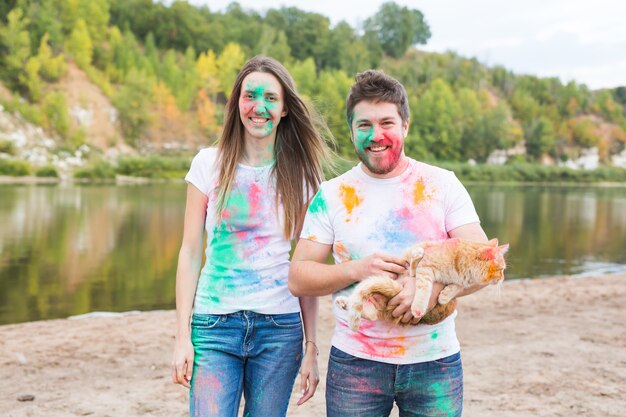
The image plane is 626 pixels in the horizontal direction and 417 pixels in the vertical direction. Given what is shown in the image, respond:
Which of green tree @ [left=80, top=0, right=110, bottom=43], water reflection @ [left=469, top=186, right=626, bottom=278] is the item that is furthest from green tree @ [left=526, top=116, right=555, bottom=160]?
green tree @ [left=80, top=0, right=110, bottom=43]

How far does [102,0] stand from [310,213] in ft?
337

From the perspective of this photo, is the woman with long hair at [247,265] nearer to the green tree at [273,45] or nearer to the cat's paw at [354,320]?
the cat's paw at [354,320]

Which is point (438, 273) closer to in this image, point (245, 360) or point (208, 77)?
point (245, 360)

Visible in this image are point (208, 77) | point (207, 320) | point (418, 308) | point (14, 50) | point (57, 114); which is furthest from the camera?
point (208, 77)

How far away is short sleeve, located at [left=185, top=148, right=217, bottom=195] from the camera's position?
3.04m

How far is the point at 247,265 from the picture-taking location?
294 centimetres

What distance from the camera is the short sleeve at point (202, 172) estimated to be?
304 centimetres

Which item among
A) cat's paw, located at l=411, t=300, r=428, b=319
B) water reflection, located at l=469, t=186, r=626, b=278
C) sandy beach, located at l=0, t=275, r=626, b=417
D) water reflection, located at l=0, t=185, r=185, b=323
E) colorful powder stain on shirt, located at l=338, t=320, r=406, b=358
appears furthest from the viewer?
water reflection, located at l=469, t=186, r=626, b=278

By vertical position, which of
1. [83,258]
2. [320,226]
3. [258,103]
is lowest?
[83,258]

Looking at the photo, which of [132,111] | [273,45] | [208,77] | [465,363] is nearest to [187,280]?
[465,363]

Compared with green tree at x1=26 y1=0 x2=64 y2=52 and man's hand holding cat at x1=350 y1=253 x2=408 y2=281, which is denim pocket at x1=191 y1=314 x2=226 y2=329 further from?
Result: green tree at x1=26 y1=0 x2=64 y2=52

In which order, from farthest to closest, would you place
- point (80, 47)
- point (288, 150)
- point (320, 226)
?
1. point (80, 47)
2. point (288, 150)
3. point (320, 226)

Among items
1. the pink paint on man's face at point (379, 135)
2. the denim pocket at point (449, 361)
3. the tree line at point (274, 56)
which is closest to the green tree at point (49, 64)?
the tree line at point (274, 56)

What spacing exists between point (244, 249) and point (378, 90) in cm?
100
